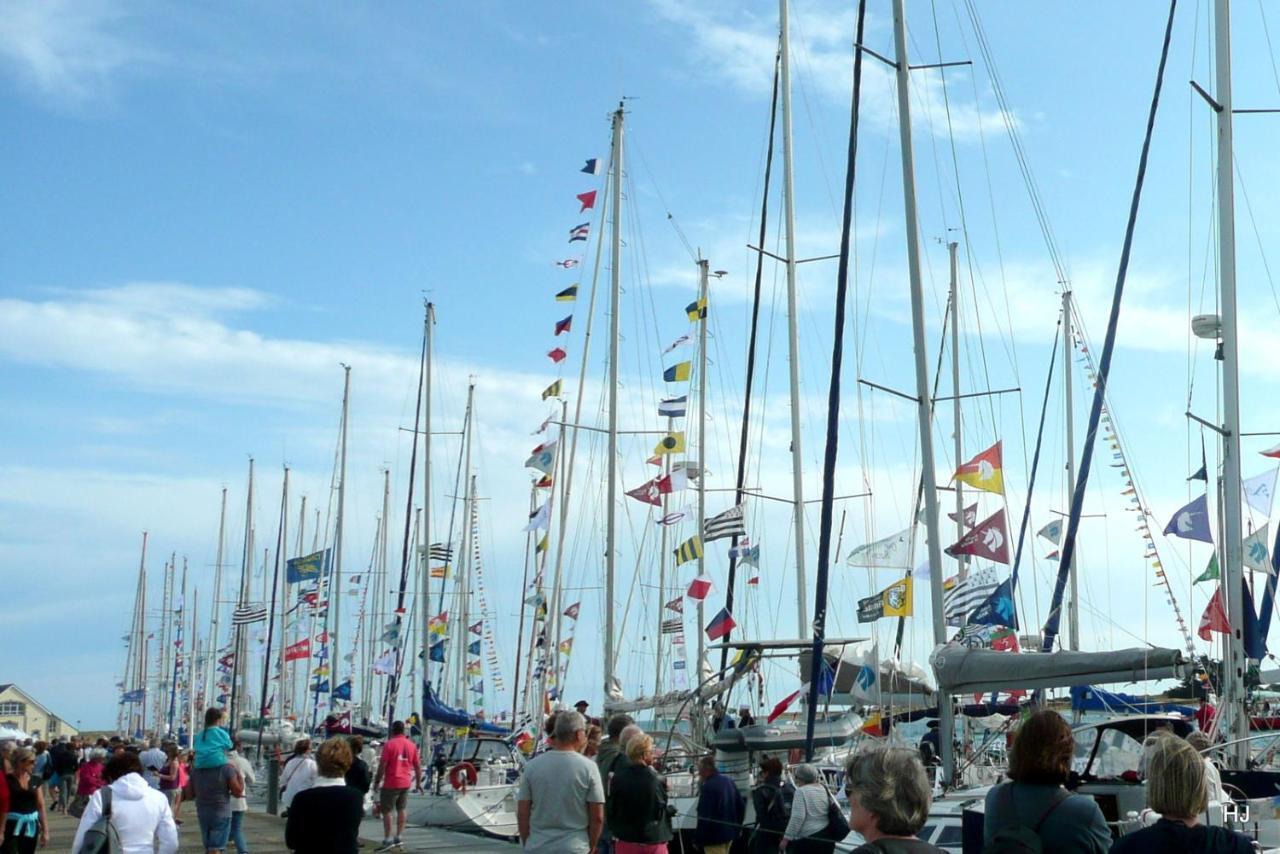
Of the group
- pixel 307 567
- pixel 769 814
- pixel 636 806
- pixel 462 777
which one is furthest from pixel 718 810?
pixel 307 567

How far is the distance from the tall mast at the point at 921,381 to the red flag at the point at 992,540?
4016mm

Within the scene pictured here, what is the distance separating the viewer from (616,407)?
30203mm

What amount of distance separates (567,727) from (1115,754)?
6256 mm

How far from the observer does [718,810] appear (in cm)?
1411

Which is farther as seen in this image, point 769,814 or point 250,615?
point 250,615

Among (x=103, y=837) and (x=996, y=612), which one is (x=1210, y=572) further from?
(x=103, y=837)

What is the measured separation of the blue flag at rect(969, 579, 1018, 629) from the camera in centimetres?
1983

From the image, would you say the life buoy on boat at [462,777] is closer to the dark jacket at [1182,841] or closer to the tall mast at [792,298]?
the tall mast at [792,298]

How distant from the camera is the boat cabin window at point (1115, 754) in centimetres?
1297

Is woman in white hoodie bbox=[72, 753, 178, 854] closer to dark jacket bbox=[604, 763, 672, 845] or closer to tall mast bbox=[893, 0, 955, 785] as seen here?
dark jacket bbox=[604, 763, 672, 845]

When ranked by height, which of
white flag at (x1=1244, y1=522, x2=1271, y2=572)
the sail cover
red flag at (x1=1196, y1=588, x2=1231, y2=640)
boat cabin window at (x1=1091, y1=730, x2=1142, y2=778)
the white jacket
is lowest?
the white jacket

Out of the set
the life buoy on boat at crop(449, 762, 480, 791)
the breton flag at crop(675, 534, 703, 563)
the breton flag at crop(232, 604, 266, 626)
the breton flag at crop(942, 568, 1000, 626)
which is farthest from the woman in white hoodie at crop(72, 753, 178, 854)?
the breton flag at crop(232, 604, 266, 626)

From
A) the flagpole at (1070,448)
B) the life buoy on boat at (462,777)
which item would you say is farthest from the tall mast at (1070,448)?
the life buoy on boat at (462,777)

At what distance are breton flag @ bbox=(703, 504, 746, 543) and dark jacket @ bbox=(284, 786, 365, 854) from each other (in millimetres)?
19099
